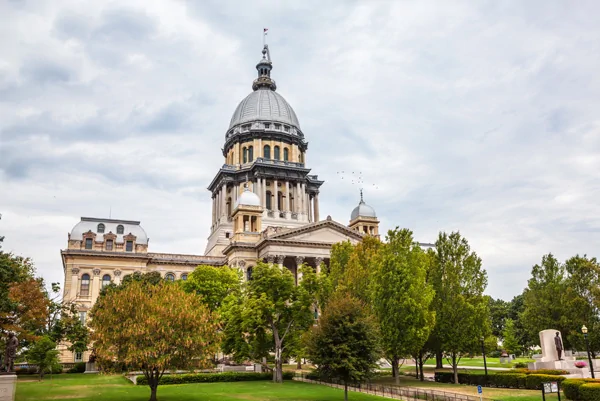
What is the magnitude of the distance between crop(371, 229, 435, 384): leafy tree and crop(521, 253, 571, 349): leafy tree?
2146 centimetres

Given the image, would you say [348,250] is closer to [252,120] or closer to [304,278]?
[304,278]

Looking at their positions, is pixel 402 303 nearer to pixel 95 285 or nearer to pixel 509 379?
pixel 509 379

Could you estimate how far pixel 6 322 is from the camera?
44.4 m

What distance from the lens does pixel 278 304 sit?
4822 cm

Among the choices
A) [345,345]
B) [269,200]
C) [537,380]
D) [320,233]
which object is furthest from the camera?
[269,200]

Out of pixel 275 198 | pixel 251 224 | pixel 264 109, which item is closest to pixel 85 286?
pixel 251 224

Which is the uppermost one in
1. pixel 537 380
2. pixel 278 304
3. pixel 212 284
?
pixel 212 284

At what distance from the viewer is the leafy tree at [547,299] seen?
5803 cm

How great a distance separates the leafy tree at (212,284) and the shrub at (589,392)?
37201mm

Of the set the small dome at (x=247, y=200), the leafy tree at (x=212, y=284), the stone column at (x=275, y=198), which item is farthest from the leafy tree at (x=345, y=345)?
the stone column at (x=275, y=198)

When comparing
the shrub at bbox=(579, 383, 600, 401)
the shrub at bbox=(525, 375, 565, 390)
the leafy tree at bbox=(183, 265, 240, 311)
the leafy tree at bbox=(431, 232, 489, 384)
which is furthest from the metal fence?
the leafy tree at bbox=(183, 265, 240, 311)

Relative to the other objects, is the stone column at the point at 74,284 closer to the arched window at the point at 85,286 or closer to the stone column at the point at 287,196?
the arched window at the point at 85,286

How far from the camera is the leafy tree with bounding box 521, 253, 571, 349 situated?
58031mm

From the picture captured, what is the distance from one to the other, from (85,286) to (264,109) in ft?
167
